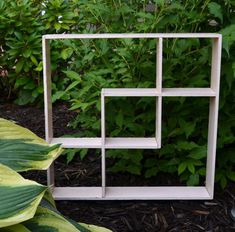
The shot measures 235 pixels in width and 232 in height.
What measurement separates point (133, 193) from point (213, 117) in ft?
1.95

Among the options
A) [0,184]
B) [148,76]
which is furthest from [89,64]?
[0,184]

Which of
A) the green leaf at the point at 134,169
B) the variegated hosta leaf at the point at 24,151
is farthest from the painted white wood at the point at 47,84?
the variegated hosta leaf at the point at 24,151

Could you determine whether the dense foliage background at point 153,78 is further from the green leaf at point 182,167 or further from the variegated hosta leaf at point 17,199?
the variegated hosta leaf at point 17,199

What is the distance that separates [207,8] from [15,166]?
1603mm

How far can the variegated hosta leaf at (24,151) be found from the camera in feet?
5.17

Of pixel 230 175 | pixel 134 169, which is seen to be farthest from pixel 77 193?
pixel 230 175

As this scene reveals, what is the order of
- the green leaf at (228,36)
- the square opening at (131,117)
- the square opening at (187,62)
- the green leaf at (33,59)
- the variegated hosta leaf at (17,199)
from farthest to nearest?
the green leaf at (33,59)
the square opening at (131,117)
the square opening at (187,62)
the green leaf at (228,36)
the variegated hosta leaf at (17,199)

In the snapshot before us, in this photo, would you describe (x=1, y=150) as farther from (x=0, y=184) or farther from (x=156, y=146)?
(x=156, y=146)

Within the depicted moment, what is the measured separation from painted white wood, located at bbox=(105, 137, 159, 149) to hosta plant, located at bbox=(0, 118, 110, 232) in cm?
89

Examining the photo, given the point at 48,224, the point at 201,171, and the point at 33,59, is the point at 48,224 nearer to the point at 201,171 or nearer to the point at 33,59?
the point at 201,171

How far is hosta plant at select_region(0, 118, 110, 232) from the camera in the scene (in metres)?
1.28

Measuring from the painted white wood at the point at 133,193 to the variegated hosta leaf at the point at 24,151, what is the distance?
1105 mm

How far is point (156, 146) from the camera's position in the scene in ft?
8.68

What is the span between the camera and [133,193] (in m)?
2.79
